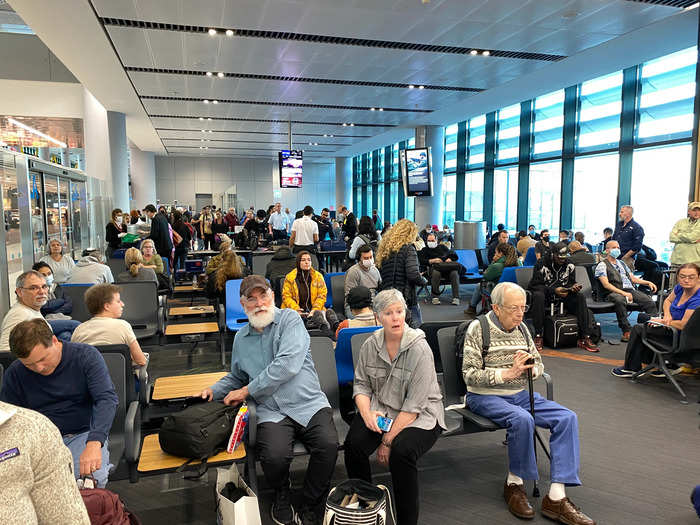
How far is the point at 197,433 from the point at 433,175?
15.4 meters

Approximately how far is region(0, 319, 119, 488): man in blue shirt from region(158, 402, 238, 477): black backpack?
0.30 meters

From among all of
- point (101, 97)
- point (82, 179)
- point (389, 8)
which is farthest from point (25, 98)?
point (389, 8)

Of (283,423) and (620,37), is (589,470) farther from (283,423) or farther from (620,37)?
(620,37)

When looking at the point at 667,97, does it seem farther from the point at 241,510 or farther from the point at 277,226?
the point at 241,510

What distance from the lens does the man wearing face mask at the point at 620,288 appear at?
6.89 metres

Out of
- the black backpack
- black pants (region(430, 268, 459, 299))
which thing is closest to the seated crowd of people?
the black backpack

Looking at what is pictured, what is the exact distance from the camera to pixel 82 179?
10.1 meters

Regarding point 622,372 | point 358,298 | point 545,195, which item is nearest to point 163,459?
point 358,298

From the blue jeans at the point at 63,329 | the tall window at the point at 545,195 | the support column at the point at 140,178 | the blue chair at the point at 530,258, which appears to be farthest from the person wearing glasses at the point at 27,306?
the support column at the point at 140,178

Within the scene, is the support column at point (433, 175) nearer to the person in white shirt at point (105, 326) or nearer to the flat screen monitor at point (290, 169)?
the flat screen monitor at point (290, 169)

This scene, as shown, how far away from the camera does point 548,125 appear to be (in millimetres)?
13602

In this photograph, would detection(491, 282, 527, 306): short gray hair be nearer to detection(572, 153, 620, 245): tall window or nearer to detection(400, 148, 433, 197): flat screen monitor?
detection(572, 153, 620, 245): tall window

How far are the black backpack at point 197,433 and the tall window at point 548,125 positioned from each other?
12810 millimetres

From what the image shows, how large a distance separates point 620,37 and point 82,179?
10.5 metres
